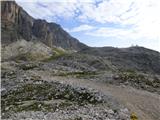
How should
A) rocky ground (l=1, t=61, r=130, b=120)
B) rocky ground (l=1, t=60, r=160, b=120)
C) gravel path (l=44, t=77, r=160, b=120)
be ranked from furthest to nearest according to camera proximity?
gravel path (l=44, t=77, r=160, b=120) < rocky ground (l=1, t=60, r=160, b=120) < rocky ground (l=1, t=61, r=130, b=120)

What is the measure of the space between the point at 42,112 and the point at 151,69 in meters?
155

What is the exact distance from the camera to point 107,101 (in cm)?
4844

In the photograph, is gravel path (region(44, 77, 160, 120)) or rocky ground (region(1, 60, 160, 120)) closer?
rocky ground (region(1, 60, 160, 120))

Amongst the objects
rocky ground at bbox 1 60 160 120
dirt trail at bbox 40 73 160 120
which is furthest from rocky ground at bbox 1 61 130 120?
dirt trail at bbox 40 73 160 120

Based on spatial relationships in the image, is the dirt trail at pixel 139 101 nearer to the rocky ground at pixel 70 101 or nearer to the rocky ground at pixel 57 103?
the rocky ground at pixel 70 101

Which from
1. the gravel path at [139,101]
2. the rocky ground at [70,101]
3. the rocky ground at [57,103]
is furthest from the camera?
the gravel path at [139,101]

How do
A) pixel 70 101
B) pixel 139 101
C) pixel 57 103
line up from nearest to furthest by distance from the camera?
pixel 57 103
pixel 70 101
pixel 139 101

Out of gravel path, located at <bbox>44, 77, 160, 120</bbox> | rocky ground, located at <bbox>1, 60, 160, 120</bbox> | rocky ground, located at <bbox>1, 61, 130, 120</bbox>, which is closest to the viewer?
rocky ground, located at <bbox>1, 61, 130, 120</bbox>

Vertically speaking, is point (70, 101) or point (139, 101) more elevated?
point (139, 101)

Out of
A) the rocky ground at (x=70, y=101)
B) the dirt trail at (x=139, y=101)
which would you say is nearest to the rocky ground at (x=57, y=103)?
the rocky ground at (x=70, y=101)

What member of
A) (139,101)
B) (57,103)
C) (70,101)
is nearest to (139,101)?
(139,101)

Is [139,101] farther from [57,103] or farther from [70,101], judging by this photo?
[57,103]

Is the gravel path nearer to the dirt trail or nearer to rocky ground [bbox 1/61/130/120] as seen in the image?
the dirt trail

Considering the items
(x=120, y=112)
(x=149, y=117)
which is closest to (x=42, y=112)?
(x=120, y=112)
